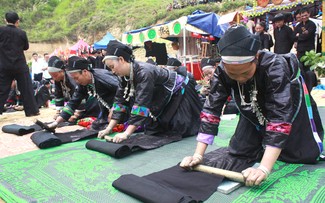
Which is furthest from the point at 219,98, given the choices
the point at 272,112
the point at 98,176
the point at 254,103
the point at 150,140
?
the point at 150,140

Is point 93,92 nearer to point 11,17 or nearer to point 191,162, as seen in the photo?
point 191,162

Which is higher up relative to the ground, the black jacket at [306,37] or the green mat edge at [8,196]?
the black jacket at [306,37]

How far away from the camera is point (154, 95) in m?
3.13

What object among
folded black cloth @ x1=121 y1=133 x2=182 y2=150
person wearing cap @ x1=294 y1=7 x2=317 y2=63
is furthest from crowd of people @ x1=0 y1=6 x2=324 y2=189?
person wearing cap @ x1=294 y1=7 x2=317 y2=63

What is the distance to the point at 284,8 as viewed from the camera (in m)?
8.49

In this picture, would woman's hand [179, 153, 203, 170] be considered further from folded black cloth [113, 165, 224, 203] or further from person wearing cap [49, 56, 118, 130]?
person wearing cap [49, 56, 118, 130]

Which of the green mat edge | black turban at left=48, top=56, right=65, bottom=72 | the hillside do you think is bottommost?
the green mat edge

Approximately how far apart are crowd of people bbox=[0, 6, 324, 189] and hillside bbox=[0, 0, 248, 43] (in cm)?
1556

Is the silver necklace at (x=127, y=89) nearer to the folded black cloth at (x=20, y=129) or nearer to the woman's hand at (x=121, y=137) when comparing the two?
the woman's hand at (x=121, y=137)

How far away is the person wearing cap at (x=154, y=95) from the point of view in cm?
277

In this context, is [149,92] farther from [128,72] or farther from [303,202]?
[303,202]

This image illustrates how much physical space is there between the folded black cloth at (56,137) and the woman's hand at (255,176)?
202 centimetres

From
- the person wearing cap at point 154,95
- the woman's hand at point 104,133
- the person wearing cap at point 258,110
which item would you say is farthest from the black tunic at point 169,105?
the person wearing cap at point 258,110

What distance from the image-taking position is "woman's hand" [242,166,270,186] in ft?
5.24
